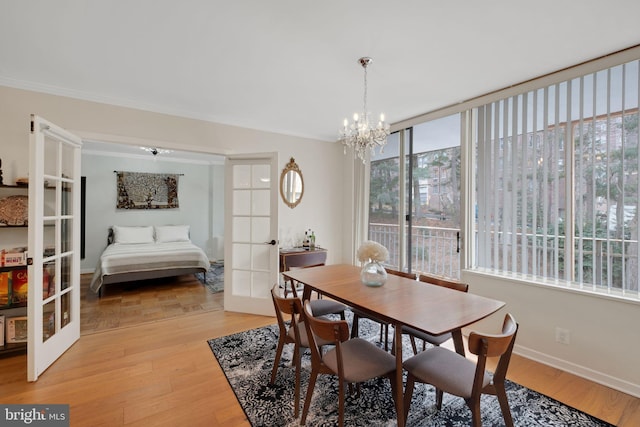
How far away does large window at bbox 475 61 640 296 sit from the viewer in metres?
2.27

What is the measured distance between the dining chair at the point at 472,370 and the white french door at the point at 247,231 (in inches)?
95.0

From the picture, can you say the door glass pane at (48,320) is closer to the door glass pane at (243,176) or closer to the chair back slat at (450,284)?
the door glass pane at (243,176)

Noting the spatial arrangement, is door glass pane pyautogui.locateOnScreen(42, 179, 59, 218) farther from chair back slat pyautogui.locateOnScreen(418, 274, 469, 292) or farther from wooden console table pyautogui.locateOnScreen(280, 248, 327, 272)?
chair back slat pyautogui.locateOnScreen(418, 274, 469, 292)

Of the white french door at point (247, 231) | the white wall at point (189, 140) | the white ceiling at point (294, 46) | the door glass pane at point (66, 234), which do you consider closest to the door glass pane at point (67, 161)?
the white wall at point (189, 140)

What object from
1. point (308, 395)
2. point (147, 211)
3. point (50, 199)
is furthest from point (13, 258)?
point (147, 211)

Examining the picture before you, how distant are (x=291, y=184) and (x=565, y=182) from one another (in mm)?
3342

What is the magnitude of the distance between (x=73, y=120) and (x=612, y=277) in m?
5.29

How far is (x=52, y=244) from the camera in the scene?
8.48 ft

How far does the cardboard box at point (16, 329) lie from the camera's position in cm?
263

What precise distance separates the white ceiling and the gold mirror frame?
1359 millimetres

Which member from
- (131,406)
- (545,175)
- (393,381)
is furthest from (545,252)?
(131,406)

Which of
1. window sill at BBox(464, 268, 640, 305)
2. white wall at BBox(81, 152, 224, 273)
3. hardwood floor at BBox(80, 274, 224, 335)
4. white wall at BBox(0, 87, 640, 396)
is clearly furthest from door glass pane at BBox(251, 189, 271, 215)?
white wall at BBox(81, 152, 224, 273)

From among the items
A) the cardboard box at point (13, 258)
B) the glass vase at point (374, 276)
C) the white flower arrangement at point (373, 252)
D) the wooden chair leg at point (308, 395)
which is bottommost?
the wooden chair leg at point (308, 395)

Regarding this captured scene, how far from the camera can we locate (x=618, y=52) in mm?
2244
